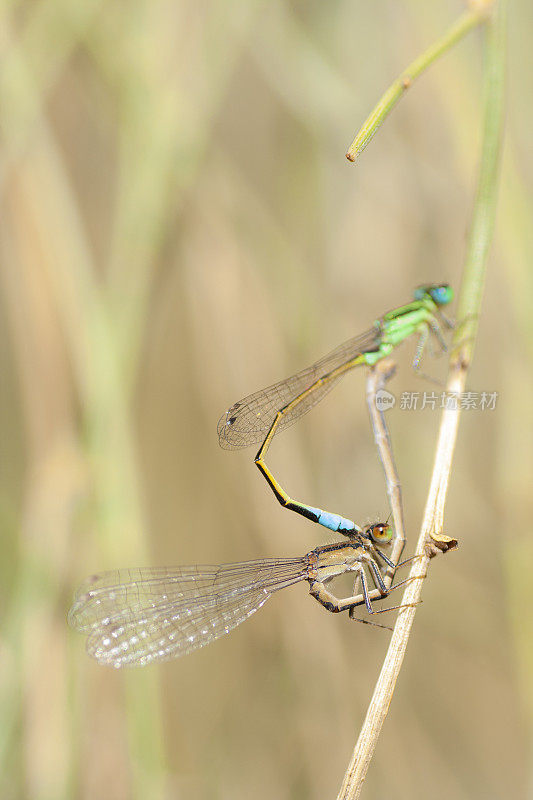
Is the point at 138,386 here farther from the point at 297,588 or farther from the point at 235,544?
the point at 297,588

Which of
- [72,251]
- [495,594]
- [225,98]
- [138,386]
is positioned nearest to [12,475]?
[138,386]

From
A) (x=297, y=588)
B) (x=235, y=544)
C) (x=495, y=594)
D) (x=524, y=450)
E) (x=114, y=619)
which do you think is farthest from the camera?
(x=235, y=544)

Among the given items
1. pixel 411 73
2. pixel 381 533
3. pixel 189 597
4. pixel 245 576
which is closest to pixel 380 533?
pixel 381 533

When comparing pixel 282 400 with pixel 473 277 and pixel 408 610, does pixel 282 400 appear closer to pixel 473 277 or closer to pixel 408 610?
pixel 473 277

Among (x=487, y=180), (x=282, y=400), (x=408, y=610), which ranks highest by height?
(x=487, y=180)

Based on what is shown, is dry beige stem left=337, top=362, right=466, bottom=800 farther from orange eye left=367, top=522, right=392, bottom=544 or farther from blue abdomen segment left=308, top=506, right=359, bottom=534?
blue abdomen segment left=308, top=506, right=359, bottom=534
